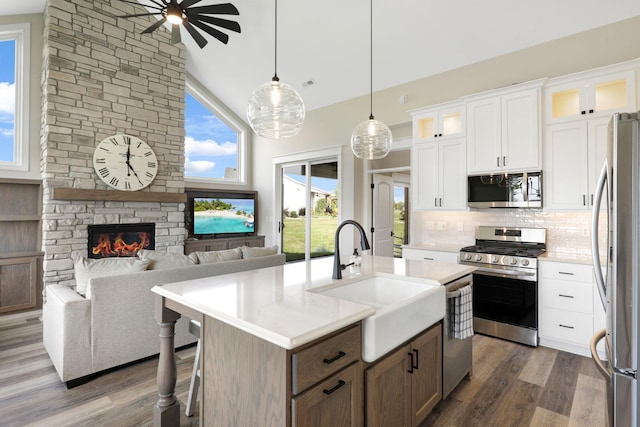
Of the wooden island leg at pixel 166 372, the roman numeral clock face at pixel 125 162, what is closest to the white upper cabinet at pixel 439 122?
the wooden island leg at pixel 166 372

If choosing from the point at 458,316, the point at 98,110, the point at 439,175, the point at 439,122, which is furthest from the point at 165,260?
the point at 439,122

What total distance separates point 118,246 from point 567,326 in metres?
5.73

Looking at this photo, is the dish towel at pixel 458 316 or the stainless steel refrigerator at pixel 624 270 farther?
the dish towel at pixel 458 316

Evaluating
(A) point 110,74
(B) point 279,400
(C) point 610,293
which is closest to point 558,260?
(C) point 610,293

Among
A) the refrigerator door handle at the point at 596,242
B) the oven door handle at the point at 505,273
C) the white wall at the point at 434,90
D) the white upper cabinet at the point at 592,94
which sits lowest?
the oven door handle at the point at 505,273

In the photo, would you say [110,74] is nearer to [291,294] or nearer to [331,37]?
[331,37]

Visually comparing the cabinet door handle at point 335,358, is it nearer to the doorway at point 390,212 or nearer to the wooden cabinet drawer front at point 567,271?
the wooden cabinet drawer front at point 567,271

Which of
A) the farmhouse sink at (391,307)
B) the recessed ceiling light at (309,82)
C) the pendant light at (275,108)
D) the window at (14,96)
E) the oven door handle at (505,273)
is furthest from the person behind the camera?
the recessed ceiling light at (309,82)

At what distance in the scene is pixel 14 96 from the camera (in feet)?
14.9

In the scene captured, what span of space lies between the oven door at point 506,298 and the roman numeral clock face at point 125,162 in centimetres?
490

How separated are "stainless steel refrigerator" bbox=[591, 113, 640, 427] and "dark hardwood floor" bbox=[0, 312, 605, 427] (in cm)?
98

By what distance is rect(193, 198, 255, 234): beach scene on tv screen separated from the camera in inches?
249

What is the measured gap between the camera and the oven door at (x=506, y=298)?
128 inches

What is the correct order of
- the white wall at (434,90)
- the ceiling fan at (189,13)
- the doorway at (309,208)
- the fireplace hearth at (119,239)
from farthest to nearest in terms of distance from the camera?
the doorway at (309,208)
the fireplace hearth at (119,239)
the white wall at (434,90)
the ceiling fan at (189,13)
